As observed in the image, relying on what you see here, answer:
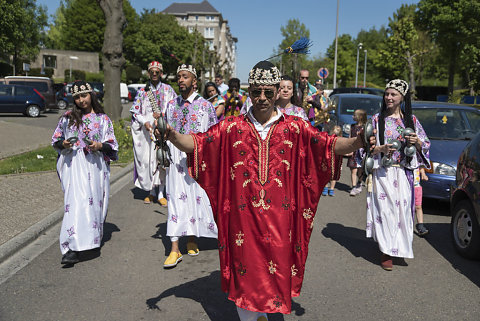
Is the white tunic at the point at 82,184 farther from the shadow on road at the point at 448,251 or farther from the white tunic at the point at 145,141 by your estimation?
the shadow on road at the point at 448,251

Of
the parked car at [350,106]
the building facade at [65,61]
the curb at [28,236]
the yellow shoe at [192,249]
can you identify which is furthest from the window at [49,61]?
the yellow shoe at [192,249]

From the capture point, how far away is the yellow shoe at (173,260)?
5.16 metres

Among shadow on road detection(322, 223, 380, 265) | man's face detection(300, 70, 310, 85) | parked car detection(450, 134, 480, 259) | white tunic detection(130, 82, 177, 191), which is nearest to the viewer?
parked car detection(450, 134, 480, 259)

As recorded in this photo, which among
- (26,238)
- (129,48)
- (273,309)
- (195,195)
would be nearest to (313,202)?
(273,309)

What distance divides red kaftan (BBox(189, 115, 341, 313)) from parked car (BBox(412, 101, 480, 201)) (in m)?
4.77

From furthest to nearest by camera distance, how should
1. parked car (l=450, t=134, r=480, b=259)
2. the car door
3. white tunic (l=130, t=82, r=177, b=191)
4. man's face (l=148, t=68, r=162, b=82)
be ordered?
the car door < white tunic (l=130, t=82, r=177, b=191) < man's face (l=148, t=68, r=162, b=82) < parked car (l=450, t=134, r=480, b=259)

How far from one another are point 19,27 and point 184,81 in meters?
41.7

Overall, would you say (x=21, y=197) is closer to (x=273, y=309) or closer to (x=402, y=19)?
(x=273, y=309)

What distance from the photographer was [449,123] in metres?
8.67

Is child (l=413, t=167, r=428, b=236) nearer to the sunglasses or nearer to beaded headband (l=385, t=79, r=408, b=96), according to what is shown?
beaded headband (l=385, t=79, r=408, b=96)

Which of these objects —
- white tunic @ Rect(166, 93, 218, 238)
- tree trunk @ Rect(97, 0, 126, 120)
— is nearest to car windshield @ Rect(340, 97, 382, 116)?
tree trunk @ Rect(97, 0, 126, 120)

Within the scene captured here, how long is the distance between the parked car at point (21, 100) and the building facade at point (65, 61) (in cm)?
4011

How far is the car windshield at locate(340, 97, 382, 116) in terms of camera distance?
1490 centimetres

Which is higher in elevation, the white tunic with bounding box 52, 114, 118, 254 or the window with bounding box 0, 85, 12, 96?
the window with bounding box 0, 85, 12, 96
